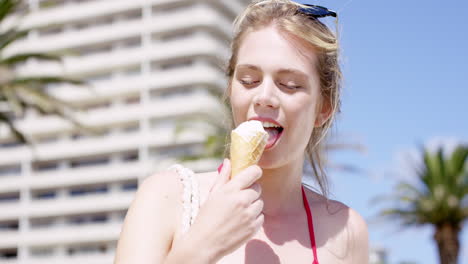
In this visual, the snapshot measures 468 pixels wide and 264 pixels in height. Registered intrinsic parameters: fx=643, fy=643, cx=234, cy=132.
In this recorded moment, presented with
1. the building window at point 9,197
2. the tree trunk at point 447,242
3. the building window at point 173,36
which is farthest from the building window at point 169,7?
the tree trunk at point 447,242

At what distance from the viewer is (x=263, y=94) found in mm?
1973

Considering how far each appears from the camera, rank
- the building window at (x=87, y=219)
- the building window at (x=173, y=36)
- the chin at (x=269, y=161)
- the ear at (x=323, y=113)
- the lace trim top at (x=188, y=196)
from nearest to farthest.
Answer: the lace trim top at (x=188, y=196) < the chin at (x=269, y=161) < the ear at (x=323, y=113) < the building window at (x=173, y=36) < the building window at (x=87, y=219)

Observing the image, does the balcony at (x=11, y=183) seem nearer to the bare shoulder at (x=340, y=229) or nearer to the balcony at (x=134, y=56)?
the balcony at (x=134, y=56)

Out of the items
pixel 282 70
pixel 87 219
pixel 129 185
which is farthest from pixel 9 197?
pixel 282 70

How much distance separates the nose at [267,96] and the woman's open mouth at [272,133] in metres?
0.07

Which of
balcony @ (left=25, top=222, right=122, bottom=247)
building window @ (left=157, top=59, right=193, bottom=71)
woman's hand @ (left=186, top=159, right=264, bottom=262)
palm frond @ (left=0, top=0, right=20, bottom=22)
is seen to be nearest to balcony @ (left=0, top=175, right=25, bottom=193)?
balcony @ (left=25, top=222, right=122, bottom=247)

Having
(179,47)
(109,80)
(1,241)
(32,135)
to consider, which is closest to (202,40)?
(179,47)

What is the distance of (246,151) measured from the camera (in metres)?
1.86

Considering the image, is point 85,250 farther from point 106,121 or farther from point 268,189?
point 268,189

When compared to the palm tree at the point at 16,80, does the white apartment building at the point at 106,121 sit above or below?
above

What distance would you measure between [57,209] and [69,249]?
361cm

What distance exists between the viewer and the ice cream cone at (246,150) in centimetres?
186

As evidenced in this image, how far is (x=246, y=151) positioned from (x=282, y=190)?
16.1 inches

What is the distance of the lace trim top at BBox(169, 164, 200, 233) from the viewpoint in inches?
75.4
